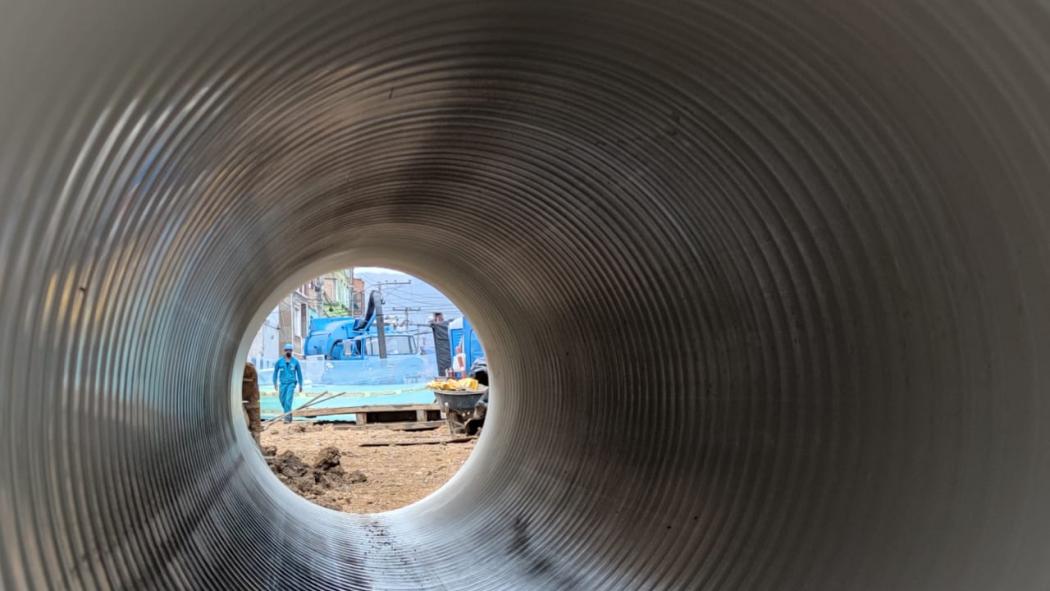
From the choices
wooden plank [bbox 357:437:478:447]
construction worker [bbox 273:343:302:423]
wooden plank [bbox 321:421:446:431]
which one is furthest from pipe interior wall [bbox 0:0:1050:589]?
construction worker [bbox 273:343:302:423]

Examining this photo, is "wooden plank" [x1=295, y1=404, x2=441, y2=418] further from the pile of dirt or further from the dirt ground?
the pile of dirt

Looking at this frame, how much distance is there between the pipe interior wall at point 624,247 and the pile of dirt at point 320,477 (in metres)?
4.39

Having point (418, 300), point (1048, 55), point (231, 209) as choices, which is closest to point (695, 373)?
point (231, 209)

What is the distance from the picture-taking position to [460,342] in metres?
22.9

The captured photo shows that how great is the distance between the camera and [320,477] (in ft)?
33.9

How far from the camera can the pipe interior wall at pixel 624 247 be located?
2.02 m

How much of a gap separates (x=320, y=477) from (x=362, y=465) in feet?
5.17

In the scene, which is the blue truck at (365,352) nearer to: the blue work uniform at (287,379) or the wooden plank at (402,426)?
the wooden plank at (402,426)

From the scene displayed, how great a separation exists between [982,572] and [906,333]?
2.51 feet

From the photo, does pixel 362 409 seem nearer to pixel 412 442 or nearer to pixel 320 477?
pixel 412 442

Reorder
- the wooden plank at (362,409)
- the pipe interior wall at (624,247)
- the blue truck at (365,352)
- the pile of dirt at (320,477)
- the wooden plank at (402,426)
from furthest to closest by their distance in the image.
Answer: the blue truck at (365,352) → the wooden plank at (362,409) → the wooden plank at (402,426) → the pile of dirt at (320,477) → the pipe interior wall at (624,247)

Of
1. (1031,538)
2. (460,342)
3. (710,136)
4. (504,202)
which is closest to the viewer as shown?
(1031,538)

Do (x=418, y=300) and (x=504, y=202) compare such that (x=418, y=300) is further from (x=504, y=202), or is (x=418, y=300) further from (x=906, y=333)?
(x=906, y=333)

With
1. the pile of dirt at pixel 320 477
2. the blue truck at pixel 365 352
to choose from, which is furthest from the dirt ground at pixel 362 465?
the blue truck at pixel 365 352
